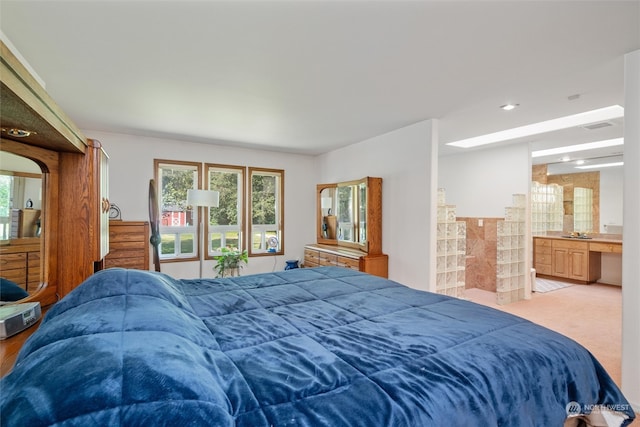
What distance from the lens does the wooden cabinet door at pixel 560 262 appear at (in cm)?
609

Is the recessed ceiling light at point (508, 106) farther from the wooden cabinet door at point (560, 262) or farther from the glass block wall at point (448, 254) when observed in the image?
the wooden cabinet door at point (560, 262)

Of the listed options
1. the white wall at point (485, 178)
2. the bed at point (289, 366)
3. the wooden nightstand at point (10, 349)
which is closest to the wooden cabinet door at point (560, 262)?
the white wall at point (485, 178)

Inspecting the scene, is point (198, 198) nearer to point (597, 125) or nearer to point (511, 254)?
point (511, 254)

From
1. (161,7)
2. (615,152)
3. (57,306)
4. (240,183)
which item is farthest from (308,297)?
(615,152)

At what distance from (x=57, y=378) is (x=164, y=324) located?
39 centimetres

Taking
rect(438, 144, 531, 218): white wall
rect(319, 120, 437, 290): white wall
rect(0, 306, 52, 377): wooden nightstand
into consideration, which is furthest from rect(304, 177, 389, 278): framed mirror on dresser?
rect(0, 306, 52, 377): wooden nightstand

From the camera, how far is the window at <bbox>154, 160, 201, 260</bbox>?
4.99 metres

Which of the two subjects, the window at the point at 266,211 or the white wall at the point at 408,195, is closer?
the white wall at the point at 408,195

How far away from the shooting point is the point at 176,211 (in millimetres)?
5121

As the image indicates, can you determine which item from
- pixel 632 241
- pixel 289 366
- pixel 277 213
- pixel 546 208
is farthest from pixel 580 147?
pixel 289 366

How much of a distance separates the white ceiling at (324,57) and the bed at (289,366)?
162cm

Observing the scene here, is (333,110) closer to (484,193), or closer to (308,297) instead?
(308,297)

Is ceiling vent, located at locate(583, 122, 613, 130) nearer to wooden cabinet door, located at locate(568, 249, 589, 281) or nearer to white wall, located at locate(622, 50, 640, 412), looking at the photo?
white wall, located at locate(622, 50, 640, 412)

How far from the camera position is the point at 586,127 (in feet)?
Answer: 13.1
